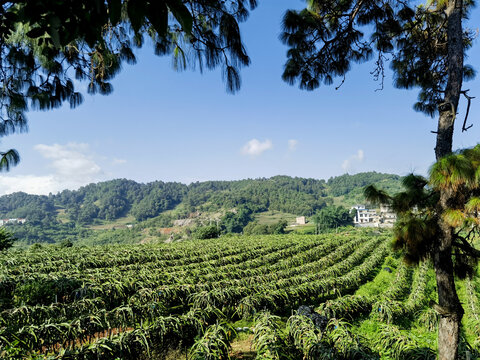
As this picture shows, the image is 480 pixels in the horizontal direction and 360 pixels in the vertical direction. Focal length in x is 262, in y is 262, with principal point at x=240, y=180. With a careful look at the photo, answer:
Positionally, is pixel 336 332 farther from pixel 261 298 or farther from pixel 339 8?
pixel 339 8

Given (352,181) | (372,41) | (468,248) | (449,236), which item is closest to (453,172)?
(449,236)

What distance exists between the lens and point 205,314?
5.09 metres

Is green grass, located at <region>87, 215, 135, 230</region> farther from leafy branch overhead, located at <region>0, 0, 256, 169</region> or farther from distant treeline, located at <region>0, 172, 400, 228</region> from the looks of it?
leafy branch overhead, located at <region>0, 0, 256, 169</region>

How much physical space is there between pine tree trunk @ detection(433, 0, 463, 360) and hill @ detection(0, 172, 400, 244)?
300ft

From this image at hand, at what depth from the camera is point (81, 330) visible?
3928 mm

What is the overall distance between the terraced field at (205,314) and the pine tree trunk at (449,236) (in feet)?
3.74

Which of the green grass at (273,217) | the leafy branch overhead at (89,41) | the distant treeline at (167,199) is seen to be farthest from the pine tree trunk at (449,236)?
the distant treeline at (167,199)

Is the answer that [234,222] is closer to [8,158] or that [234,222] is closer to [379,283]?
[379,283]

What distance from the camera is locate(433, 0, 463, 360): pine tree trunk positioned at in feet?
8.43

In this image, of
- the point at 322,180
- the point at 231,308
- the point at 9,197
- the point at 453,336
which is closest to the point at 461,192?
the point at 453,336

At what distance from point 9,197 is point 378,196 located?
21952 cm

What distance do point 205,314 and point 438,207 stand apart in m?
4.32

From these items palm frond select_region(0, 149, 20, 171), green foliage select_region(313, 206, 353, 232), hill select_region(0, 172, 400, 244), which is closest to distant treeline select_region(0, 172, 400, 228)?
hill select_region(0, 172, 400, 244)

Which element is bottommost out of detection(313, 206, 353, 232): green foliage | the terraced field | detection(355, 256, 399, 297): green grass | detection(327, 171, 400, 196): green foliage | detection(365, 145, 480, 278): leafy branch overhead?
detection(313, 206, 353, 232): green foliage
